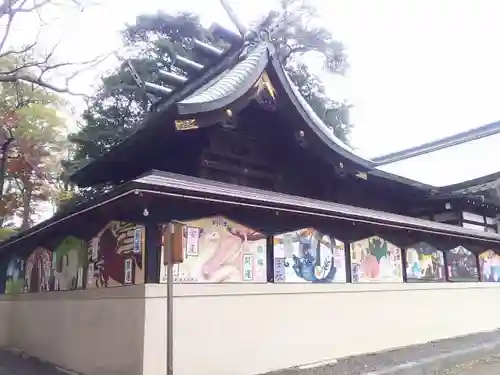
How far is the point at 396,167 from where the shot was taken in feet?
55.8

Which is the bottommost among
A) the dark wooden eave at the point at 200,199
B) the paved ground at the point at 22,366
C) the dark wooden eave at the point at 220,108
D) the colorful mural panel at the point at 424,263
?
the paved ground at the point at 22,366

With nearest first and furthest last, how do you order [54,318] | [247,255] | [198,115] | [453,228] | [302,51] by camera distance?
[198,115], [247,255], [54,318], [453,228], [302,51]

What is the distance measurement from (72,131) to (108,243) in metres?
16.2

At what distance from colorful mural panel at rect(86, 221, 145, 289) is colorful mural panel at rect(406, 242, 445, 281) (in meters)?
6.46

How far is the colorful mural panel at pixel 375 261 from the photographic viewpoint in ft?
28.6

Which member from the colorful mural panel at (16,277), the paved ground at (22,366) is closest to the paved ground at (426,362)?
the paved ground at (22,366)

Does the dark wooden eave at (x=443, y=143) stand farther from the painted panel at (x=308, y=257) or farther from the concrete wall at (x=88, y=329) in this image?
the concrete wall at (x=88, y=329)

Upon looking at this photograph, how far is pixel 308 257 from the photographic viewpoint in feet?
25.5

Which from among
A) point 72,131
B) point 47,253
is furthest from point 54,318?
point 72,131

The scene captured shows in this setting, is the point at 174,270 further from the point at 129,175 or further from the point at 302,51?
the point at 302,51

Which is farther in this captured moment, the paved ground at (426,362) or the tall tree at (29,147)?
the tall tree at (29,147)

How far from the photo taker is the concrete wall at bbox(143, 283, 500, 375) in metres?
5.80

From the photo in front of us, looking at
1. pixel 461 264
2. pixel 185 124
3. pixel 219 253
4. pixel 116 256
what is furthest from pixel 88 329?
pixel 461 264

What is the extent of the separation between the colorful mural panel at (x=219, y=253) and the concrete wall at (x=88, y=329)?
755mm
